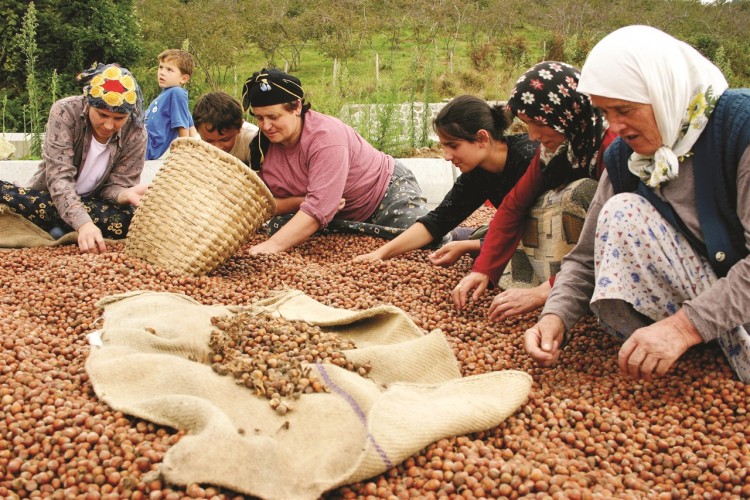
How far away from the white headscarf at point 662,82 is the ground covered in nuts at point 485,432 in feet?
2.32

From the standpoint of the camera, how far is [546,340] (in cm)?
230

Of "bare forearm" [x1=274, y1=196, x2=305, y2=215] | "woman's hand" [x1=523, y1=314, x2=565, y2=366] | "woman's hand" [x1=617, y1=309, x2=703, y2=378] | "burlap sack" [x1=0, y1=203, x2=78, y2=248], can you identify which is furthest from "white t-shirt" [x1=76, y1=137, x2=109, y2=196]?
"woman's hand" [x1=617, y1=309, x2=703, y2=378]

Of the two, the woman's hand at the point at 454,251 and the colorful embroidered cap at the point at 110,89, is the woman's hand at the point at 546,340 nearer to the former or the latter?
the woman's hand at the point at 454,251

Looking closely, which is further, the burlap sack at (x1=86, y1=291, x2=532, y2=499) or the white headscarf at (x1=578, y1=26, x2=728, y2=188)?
the white headscarf at (x1=578, y1=26, x2=728, y2=188)

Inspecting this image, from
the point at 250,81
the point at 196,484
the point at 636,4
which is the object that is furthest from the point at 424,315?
the point at 636,4

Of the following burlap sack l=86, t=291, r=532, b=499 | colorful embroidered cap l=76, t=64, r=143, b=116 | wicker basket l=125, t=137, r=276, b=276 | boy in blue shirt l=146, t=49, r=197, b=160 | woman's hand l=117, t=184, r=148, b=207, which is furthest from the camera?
boy in blue shirt l=146, t=49, r=197, b=160

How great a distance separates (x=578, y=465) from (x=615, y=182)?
1.06 m

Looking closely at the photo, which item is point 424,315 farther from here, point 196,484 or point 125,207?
point 125,207

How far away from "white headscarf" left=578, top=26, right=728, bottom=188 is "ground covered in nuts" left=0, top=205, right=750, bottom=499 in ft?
2.32

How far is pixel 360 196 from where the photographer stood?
4.39m

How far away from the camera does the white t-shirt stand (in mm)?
4074

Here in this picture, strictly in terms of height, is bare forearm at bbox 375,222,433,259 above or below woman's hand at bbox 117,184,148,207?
below

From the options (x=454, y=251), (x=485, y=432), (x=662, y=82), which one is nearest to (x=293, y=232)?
(x=454, y=251)

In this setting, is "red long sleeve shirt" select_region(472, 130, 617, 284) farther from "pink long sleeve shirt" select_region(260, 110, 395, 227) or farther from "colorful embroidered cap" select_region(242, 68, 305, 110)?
"colorful embroidered cap" select_region(242, 68, 305, 110)
